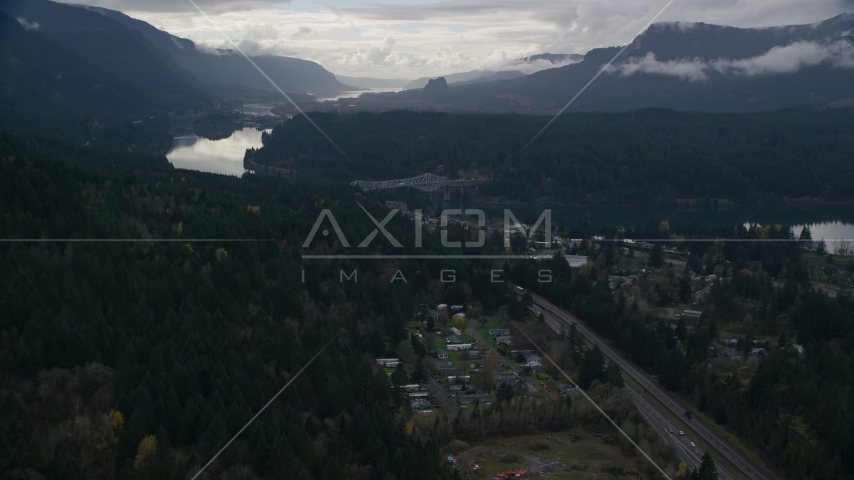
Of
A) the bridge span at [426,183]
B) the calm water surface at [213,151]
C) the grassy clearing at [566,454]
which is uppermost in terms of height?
the calm water surface at [213,151]

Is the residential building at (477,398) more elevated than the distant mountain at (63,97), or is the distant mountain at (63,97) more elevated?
the distant mountain at (63,97)

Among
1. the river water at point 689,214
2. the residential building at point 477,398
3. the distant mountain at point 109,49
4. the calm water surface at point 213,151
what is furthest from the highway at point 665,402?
the distant mountain at point 109,49

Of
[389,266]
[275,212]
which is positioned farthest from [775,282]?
[275,212]

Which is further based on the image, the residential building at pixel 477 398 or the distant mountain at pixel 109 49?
the distant mountain at pixel 109 49

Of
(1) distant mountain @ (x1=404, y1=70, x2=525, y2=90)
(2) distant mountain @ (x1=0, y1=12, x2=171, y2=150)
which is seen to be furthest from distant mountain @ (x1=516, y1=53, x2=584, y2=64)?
(2) distant mountain @ (x1=0, y1=12, x2=171, y2=150)

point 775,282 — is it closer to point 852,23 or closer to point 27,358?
point 27,358

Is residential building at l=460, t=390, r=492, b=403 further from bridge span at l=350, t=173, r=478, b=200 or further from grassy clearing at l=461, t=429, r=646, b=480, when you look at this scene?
bridge span at l=350, t=173, r=478, b=200

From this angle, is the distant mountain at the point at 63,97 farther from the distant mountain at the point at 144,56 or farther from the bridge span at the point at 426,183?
the bridge span at the point at 426,183
